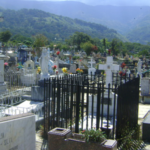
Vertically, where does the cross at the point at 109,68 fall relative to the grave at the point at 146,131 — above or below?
above

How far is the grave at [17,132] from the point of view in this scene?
4.39 m

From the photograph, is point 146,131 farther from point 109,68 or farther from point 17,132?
point 109,68

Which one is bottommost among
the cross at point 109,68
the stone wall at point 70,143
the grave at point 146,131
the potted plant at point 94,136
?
the grave at point 146,131

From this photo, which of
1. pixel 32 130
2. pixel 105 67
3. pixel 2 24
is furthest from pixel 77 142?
pixel 2 24

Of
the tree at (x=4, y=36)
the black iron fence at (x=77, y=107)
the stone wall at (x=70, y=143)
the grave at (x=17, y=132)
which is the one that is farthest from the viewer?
the tree at (x=4, y=36)

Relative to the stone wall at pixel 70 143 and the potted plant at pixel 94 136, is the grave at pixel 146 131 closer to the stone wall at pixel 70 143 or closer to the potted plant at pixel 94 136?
the stone wall at pixel 70 143

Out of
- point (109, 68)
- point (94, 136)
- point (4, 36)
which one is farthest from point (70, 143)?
point (4, 36)

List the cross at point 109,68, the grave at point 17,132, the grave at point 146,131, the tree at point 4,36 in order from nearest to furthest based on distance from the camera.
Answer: the grave at point 17,132 → the grave at point 146,131 → the cross at point 109,68 → the tree at point 4,36

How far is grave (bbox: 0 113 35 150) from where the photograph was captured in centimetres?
439

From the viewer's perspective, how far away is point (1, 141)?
433 cm

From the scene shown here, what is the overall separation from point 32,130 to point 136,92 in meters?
3.78

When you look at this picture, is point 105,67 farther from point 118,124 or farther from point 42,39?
point 42,39

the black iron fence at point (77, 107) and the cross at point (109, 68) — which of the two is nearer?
the black iron fence at point (77, 107)

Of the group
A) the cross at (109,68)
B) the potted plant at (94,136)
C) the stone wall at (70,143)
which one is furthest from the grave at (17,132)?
the cross at (109,68)
